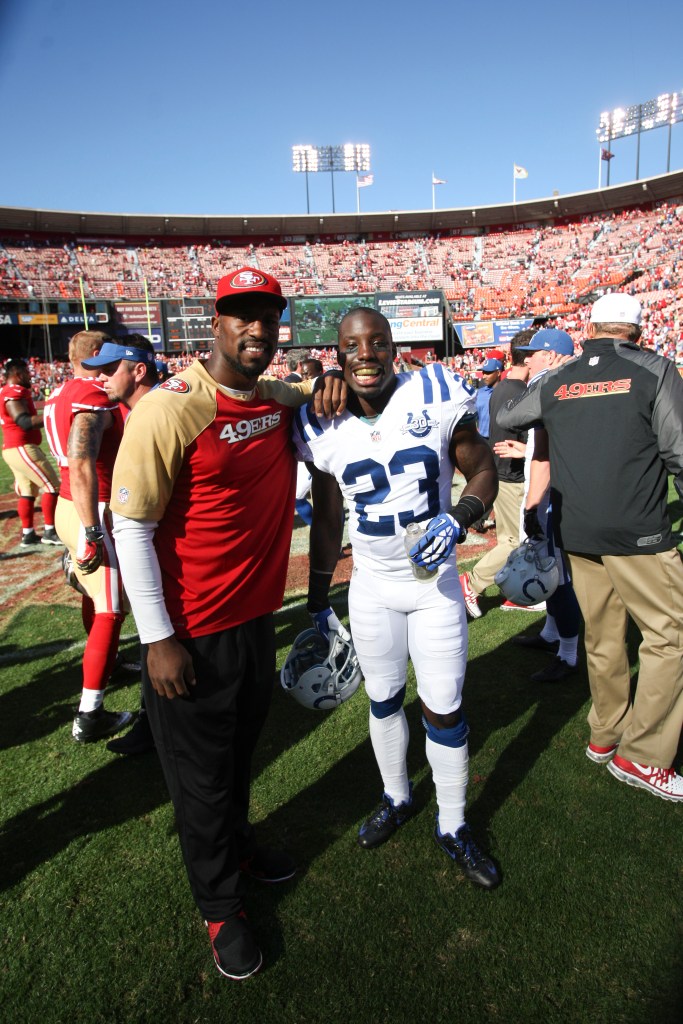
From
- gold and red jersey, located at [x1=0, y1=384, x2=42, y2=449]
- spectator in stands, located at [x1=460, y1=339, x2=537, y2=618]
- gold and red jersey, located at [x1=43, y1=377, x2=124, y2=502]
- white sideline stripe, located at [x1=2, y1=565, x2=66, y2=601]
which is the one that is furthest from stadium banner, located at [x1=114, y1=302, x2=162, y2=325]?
gold and red jersey, located at [x1=43, y1=377, x2=124, y2=502]

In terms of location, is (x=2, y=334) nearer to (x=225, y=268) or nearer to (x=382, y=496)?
(x=225, y=268)

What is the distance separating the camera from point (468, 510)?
8.03 ft

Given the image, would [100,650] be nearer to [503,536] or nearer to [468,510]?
[468,510]

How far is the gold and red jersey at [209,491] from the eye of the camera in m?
2.07

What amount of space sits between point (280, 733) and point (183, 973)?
5.04 feet

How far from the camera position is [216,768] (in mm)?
2285

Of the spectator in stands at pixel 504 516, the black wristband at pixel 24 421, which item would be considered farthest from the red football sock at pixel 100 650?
the black wristband at pixel 24 421

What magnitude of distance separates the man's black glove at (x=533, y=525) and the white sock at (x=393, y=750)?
1.68 meters

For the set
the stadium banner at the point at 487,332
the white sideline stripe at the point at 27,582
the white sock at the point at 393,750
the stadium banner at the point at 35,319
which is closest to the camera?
the white sock at the point at 393,750

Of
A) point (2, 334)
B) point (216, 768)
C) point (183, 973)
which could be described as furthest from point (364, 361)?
point (2, 334)

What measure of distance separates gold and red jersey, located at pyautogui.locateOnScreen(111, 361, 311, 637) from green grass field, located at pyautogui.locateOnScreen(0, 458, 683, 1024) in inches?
47.8

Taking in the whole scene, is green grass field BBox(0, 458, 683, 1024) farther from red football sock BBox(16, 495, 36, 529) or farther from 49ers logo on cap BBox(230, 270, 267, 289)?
red football sock BBox(16, 495, 36, 529)

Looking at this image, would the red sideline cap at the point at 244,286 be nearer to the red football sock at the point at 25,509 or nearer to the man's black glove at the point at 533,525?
the man's black glove at the point at 533,525

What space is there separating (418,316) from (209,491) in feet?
125
